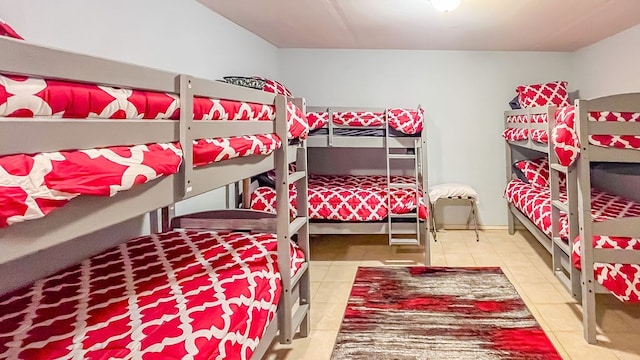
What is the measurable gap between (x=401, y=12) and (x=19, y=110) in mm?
2974

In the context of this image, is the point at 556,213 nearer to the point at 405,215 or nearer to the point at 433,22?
the point at 405,215

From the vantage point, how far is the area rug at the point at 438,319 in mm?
2230

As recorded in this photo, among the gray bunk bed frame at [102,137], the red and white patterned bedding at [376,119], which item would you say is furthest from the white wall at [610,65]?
the gray bunk bed frame at [102,137]

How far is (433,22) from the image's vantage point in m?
3.49

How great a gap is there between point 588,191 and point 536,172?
6.22 feet

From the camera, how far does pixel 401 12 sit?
320cm

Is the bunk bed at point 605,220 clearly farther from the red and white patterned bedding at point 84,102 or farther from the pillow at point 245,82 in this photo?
the pillow at point 245,82

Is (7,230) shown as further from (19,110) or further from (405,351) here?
(405,351)

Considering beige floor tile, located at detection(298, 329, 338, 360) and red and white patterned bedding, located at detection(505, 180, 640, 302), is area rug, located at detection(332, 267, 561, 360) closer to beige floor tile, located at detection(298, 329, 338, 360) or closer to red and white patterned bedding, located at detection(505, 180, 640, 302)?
beige floor tile, located at detection(298, 329, 338, 360)

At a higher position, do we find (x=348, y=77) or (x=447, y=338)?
(x=348, y=77)

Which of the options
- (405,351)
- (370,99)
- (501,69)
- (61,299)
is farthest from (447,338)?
(501,69)

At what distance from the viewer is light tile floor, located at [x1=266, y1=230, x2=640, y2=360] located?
2.26 m

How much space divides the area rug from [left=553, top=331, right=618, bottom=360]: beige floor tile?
8 cm

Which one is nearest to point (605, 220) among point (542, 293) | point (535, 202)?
point (542, 293)
